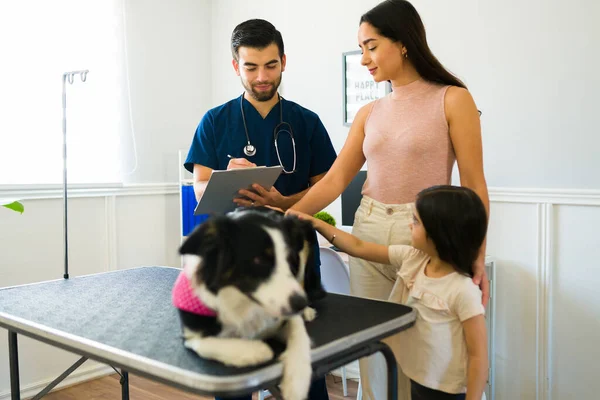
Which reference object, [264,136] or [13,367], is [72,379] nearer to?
[13,367]

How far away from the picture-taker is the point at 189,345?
3.49 ft

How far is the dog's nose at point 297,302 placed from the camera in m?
0.95

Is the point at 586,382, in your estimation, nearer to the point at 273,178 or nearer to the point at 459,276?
the point at 459,276

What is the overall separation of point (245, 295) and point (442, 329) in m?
0.62

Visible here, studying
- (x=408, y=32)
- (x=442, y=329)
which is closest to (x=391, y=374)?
(x=442, y=329)

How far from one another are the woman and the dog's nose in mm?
637

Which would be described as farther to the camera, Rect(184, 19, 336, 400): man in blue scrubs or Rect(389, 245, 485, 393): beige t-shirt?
Rect(184, 19, 336, 400): man in blue scrubs

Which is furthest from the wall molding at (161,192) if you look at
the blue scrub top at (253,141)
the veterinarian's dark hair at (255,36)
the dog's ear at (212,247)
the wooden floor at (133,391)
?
the dog's ear at (212,247)

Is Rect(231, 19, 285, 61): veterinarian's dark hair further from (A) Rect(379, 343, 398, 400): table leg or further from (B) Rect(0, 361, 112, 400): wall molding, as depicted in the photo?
(B) Rect(0, 361, 112, 400): wall molding

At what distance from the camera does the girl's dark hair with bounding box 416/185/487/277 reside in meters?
1.36

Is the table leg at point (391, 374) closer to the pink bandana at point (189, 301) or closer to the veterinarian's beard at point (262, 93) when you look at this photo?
the pink bandana at point (189, 301)

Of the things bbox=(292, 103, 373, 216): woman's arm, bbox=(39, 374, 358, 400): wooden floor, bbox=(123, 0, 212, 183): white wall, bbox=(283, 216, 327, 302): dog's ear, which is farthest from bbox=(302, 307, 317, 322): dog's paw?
bbox=(123, 0, 212, 183): white wall

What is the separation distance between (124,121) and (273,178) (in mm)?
1979

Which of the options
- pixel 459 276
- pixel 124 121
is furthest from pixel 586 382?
pixel 124 121
